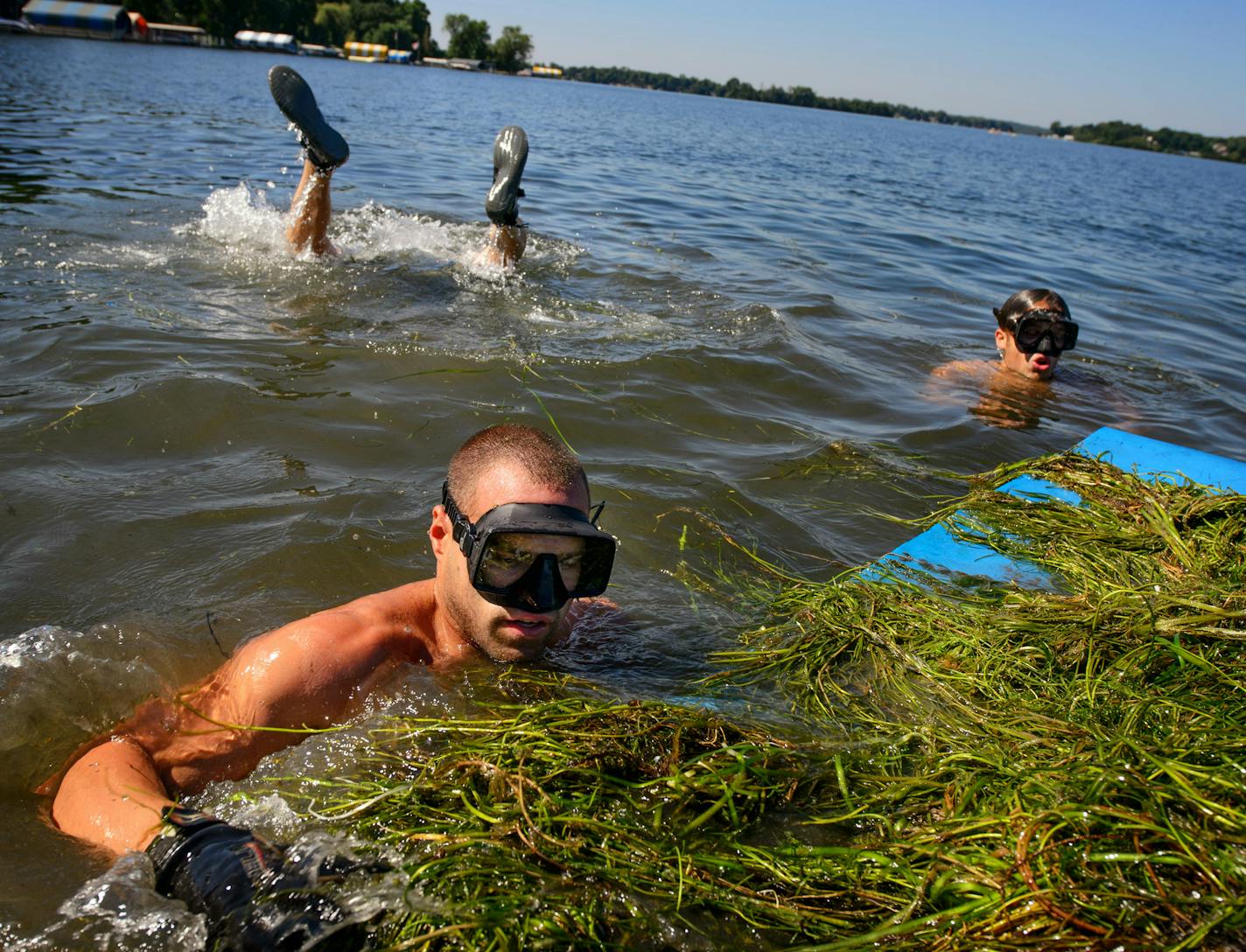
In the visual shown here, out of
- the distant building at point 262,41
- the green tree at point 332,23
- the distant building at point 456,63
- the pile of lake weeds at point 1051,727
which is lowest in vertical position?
the pile of lake weeds at point 1051,727

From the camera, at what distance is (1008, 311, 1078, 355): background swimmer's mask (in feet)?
26.1

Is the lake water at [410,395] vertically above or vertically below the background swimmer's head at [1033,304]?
below

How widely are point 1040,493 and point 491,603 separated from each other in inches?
134

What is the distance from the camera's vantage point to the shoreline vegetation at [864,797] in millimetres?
2004

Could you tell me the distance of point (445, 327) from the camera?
7516 mm

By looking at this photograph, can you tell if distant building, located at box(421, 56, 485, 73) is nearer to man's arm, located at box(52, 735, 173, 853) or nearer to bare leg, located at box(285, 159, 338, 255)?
bare leg, located at box(285, 159, 338, 255)

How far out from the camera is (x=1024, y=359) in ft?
27.0

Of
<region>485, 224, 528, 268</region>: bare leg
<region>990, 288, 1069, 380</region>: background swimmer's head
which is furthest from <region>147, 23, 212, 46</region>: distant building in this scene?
<region>990, 288, 1069, 380</region>: background swimmer's head

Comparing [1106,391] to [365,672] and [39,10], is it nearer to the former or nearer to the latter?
[365,672]

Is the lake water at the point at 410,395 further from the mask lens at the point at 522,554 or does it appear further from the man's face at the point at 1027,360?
the mask lens at the point at 522,554

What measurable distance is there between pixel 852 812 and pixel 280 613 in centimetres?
261

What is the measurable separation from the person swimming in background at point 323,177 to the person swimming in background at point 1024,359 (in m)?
4.29

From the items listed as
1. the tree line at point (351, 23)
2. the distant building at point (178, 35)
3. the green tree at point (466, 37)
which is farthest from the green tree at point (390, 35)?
the distant building at point (178, 35)

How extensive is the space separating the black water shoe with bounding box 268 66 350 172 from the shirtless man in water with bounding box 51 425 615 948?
588 centimetres
